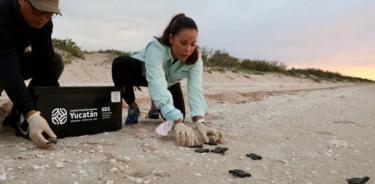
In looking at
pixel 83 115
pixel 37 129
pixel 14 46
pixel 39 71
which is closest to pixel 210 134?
pixel 83 115

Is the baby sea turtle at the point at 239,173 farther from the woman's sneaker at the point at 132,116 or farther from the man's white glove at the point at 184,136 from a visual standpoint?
the woman's sneaker at the point at 132,116

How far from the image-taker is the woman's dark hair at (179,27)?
3729 mm

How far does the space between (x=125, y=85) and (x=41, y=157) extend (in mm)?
1634

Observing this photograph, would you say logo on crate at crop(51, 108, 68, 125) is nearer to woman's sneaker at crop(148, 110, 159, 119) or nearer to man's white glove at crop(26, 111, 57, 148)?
man's white glove at crop(26, 111, 57, 148)

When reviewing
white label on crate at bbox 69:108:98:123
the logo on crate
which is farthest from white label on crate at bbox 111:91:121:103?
the logo on crate

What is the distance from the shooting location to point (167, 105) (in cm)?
364

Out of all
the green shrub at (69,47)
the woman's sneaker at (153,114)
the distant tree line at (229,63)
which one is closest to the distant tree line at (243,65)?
the distant tree line at (229,63)

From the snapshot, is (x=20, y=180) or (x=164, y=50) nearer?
(x=20, y=180)

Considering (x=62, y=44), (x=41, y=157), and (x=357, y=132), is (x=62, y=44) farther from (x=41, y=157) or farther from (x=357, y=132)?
(x=41, y=157)

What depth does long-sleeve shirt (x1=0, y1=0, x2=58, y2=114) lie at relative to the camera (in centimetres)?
301

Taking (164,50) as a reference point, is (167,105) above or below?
below

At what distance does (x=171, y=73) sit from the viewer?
4148mm

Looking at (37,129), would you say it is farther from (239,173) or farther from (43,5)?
(239,173)

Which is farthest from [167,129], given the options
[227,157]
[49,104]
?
[49,104]
